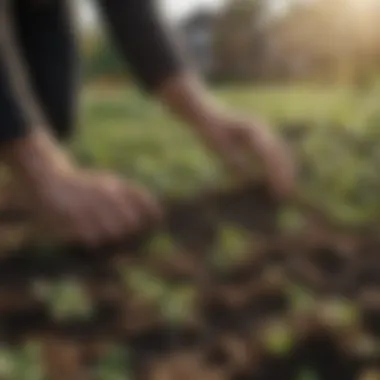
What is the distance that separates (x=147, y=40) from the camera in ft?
2.09

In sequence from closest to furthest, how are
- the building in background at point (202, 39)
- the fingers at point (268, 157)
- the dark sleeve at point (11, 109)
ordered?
the dark sleeve at point (11, 109), the fingers at point (268, 157), the building in background at point (202, 39)

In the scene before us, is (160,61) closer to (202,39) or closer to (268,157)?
(268,157)

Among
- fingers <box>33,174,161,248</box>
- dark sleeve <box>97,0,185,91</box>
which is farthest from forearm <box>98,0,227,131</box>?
fingers <box>33,174,161,248</box>

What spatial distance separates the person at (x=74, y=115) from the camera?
46 centimetres

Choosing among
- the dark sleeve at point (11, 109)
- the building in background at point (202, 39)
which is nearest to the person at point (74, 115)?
the dark sleeve at point (11, 109)

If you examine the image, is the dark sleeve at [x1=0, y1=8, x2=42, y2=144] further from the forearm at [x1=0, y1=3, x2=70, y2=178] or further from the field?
the field

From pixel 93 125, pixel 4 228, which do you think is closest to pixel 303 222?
pixel 4 228

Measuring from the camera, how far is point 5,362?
35 centimetres

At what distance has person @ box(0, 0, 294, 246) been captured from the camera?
1.51ft

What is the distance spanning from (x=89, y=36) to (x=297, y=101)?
0.70ft

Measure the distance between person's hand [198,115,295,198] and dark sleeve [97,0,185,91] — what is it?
6 centimetres

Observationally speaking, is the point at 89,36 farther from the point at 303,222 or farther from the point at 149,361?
the point at 149,361

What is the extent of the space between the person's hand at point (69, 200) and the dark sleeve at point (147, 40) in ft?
0.58

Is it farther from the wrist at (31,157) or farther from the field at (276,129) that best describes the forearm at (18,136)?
the field at (276,129)
